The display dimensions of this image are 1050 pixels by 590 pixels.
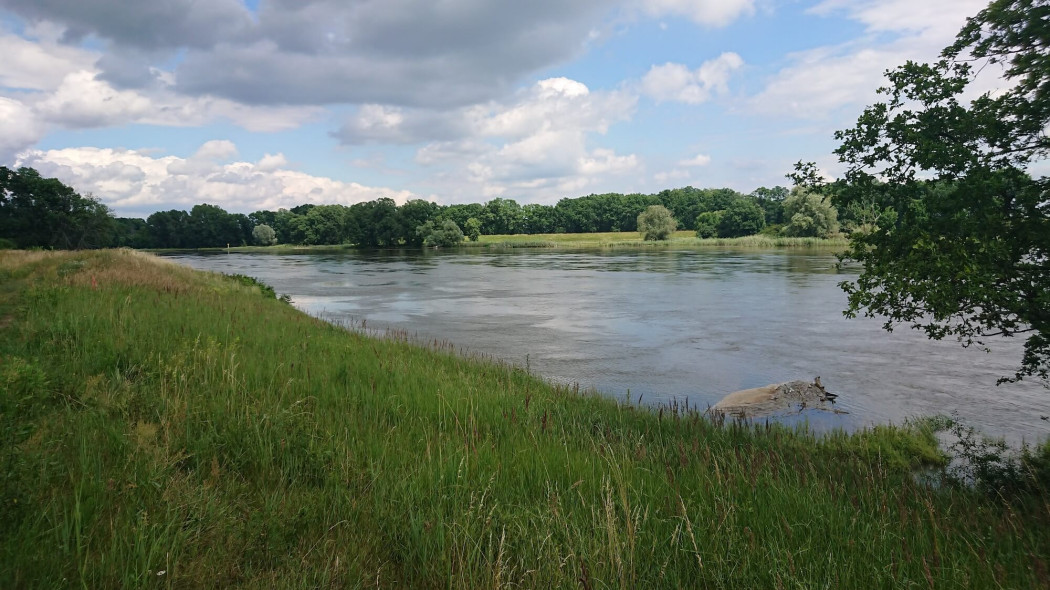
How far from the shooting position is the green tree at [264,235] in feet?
568

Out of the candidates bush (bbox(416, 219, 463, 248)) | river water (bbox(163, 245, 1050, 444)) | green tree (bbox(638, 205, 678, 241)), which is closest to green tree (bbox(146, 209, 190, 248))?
bush (bbox(416, 219, 463, 248))

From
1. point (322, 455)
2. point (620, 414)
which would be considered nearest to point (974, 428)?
point (620, 414)

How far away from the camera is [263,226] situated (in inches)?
6850

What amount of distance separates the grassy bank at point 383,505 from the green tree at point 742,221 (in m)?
149

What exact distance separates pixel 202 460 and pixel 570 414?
18.5ft

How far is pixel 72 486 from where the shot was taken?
3744mm

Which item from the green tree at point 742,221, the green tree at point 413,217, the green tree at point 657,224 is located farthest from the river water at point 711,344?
the green tree at point 742,221

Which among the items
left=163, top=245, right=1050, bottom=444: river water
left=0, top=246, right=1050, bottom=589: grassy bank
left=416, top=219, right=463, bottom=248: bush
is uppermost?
left=416, top=219, right=463, bottom=248: bush

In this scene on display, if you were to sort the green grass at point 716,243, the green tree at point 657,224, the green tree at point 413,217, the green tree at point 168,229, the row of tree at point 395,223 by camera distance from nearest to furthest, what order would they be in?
the green grass at point 716,243 → the row of tree at point 395,223 → the green tree at point 657,224 → the green tree at point 413,217 → the green tree at point 168,229

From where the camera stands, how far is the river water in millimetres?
13617

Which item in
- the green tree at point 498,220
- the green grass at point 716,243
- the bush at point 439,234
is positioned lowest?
the green grass at point 716,243

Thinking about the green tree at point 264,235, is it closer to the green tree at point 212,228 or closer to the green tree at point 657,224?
the green tree at point 212,228

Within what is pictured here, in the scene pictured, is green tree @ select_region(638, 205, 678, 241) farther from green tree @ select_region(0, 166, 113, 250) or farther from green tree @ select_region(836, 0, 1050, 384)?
green tree @ select_region(836, 0, 1050, 384)

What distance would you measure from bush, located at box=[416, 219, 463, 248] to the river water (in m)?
92.5
